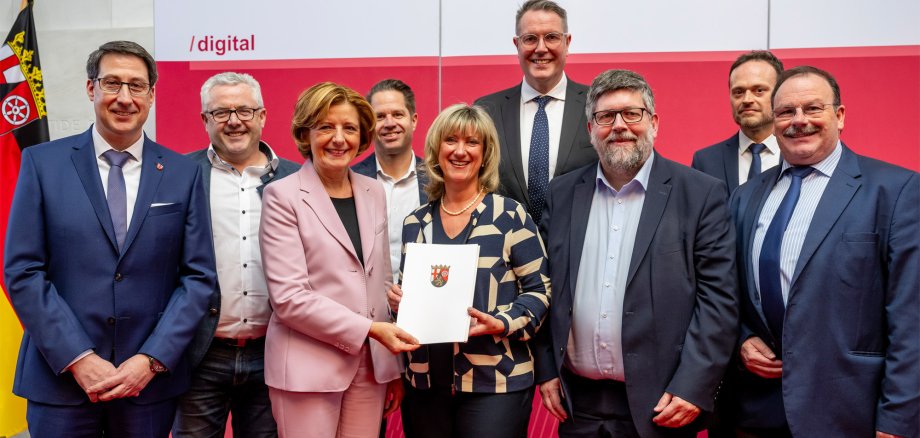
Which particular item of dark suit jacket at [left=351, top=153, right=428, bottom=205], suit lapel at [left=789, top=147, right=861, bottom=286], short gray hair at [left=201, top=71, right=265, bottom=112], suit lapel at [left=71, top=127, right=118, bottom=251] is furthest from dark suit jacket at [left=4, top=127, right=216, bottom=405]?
suit lapel at [left=789, top=147, right=861, bottom=286]

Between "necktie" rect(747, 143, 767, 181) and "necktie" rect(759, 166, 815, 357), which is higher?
"necktie" rect(747, 143, 767, 181)

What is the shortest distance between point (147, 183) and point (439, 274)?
123 centimetres

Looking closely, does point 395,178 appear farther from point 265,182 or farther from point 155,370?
point 155,370

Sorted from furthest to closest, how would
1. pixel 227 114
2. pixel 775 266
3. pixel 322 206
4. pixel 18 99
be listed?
pixel 18 99
pixel 227 114
pixel 322 206
pixel 775 266

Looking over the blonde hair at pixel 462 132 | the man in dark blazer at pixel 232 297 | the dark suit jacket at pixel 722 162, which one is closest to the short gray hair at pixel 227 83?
the man in dark blazer at pixel 232 297

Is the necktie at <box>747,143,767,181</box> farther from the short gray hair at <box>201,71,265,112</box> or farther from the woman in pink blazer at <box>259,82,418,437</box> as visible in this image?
the short gray hair at <box>201,71,265,112</box>

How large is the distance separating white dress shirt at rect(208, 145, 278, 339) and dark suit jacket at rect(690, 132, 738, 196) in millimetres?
2322

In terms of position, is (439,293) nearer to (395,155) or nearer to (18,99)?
(395,155)

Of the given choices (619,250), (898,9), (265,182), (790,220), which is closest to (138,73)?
(265,182)

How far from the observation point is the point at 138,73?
2.59 metres

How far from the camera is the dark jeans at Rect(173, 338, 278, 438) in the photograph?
2938 millimetres

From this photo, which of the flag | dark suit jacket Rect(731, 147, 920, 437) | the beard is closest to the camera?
dark suit jacket Rect(731, 147, 920, 437)

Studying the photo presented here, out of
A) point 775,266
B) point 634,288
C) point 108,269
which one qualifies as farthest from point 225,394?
point 775,266

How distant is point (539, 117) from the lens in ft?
11.0
